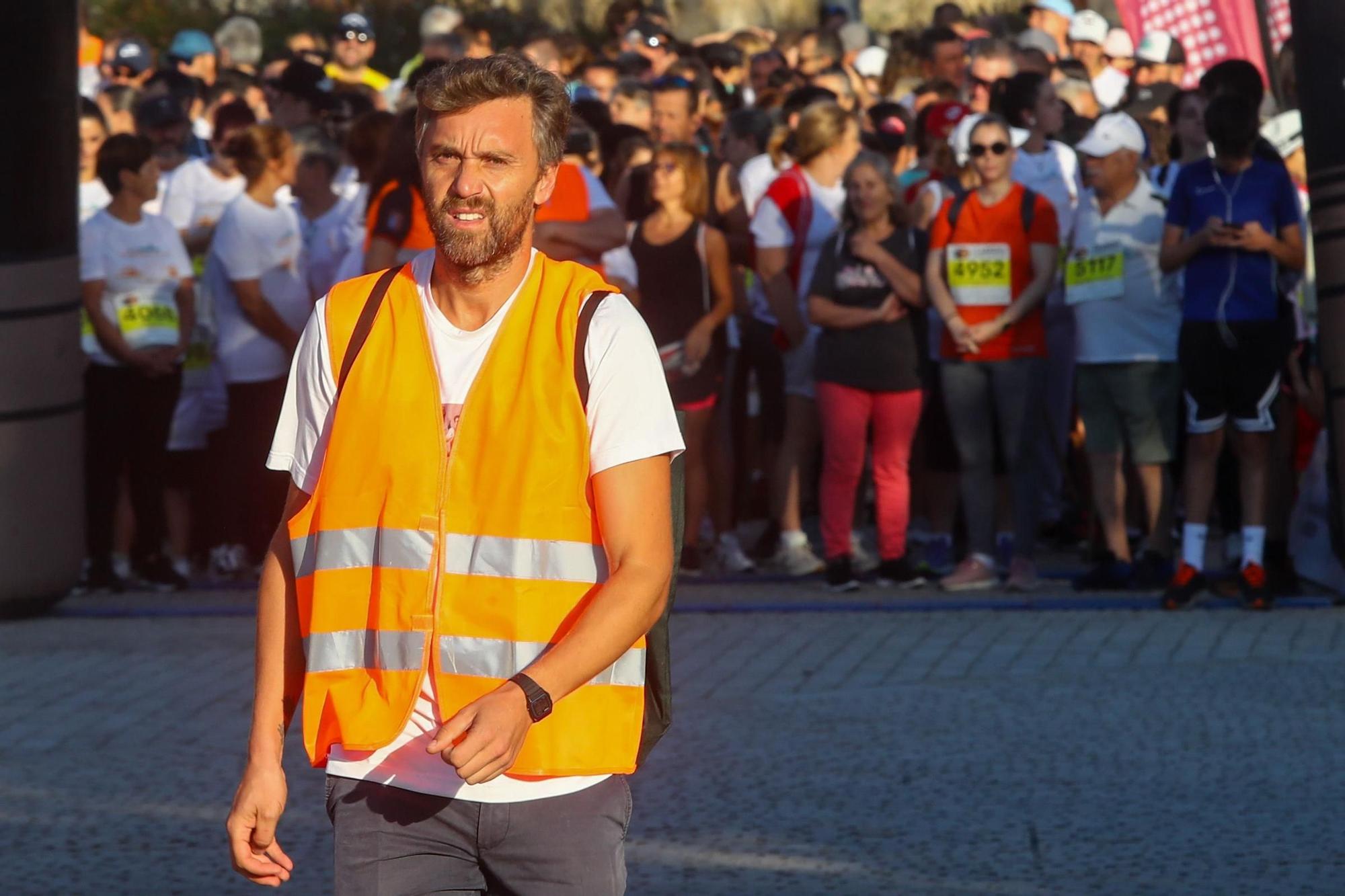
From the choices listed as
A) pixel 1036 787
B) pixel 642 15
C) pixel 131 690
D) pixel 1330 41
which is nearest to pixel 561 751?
pixel 1036 787

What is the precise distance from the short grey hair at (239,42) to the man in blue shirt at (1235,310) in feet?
38.4

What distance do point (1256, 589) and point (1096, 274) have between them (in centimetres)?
158

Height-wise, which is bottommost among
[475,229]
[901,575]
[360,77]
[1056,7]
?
[901,575]

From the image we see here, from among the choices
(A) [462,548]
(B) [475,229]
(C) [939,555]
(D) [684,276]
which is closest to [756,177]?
(D) [684,276]

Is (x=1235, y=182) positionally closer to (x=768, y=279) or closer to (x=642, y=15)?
(x=768, y=279)

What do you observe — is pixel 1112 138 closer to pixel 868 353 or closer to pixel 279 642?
pixel 868 353

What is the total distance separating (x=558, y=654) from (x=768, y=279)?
7.53 m

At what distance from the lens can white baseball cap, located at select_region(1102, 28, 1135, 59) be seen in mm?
16531

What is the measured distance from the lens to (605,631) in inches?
126

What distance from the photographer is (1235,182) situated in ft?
30.9

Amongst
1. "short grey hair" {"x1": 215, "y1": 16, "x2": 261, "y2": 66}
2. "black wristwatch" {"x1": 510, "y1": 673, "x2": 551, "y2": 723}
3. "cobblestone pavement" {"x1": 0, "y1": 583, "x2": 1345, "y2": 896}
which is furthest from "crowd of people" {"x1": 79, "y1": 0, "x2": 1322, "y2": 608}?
"short grey hair" {"x1": 215, "y1": 16, "x2": 261, "y2": 66}

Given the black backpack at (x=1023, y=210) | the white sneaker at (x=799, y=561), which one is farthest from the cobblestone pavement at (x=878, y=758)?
the black backpack at (x=1023, y=210)

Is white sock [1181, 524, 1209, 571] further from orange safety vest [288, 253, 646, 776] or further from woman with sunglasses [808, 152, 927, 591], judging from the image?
orange safety vest [288, 253, 646, 776]

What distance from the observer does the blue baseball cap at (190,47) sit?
17703 millimetres
